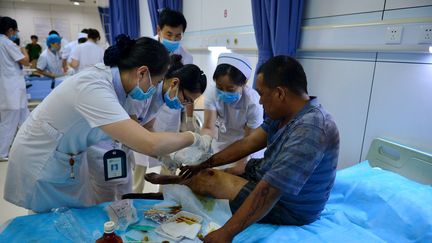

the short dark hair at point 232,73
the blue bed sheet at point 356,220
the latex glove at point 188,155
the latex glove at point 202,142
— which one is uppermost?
the short dark hair at point 232,73

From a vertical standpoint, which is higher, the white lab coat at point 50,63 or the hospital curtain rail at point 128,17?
the hospital curtain rail at point 128,17

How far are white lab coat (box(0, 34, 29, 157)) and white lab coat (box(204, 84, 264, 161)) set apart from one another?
8.30 feet

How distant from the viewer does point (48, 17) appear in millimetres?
9156

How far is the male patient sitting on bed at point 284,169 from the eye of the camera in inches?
42.8

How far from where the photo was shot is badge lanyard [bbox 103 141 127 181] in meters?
1.35

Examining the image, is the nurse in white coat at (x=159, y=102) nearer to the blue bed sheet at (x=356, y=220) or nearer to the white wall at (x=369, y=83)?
the blue bed sheet at (x=356, y=220)

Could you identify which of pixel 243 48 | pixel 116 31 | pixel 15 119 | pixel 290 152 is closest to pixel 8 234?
pixel 290 152

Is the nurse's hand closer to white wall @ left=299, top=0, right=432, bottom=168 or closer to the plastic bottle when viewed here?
the plastic bottle

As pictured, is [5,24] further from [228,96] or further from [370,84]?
[370,84]

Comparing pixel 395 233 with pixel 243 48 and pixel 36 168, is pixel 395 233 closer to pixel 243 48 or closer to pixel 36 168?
pixel 36 168

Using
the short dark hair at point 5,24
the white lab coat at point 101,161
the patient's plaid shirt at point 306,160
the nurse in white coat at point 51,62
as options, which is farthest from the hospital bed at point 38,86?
the patient's plaid shirt at point 306,160

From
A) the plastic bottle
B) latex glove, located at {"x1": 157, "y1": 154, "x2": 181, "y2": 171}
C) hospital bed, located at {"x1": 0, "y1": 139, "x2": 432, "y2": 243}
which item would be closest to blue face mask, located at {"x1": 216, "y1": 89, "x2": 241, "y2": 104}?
latex glove, located at {"x1": 157, "y1": 154, "x2": 181, "y2": 171}

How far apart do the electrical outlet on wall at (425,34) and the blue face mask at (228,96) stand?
994mm

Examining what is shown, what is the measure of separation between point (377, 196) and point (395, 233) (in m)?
0.19
